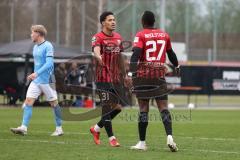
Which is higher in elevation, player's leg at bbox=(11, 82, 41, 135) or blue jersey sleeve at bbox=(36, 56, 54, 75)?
blue jersey sleeve at bbox=(36, 56, 54, 75)

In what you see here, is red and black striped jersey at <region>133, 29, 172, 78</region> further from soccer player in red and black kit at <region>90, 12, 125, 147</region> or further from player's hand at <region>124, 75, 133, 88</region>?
soccer player in red and black kit at <region>90, 12, 125, 147</region>

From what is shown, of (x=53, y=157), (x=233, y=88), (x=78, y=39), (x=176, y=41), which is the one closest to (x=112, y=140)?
(x=53, y=157)

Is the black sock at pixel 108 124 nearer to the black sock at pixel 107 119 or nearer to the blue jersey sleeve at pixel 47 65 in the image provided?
the black sock at pixel 107 119

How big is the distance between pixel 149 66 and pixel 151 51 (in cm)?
26

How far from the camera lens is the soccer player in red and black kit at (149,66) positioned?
428 inches

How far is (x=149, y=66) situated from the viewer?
11.0m

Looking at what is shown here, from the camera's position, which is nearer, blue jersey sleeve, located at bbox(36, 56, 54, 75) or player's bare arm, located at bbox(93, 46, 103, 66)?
player's bare arm, located at bbox(93, 46, 103, 66)

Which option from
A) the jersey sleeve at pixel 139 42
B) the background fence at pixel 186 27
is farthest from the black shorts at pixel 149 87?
the background fence at pixel 186 27

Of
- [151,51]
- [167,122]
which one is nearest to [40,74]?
[151,51]

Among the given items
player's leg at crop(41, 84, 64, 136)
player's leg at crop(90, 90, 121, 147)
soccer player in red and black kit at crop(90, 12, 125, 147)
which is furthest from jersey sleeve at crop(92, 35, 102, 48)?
player's leg at crop(41, 84, 64, 136)

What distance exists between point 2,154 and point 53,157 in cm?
82

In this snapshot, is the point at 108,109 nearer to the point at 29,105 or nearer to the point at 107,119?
the point at 107,119

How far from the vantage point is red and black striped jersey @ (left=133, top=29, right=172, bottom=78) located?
10.9 m

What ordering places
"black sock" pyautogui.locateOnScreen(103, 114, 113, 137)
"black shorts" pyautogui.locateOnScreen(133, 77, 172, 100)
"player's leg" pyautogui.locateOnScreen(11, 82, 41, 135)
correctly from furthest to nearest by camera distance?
"player's leg" pyautogui.locateOnScreen(11, 82, 41, 135)
"black sock" pyautogui.locateOnScreen(103, 114, 113, 137)
"black shorts" pyautogui.locateOnScreen(133, 77, 172, 100)
